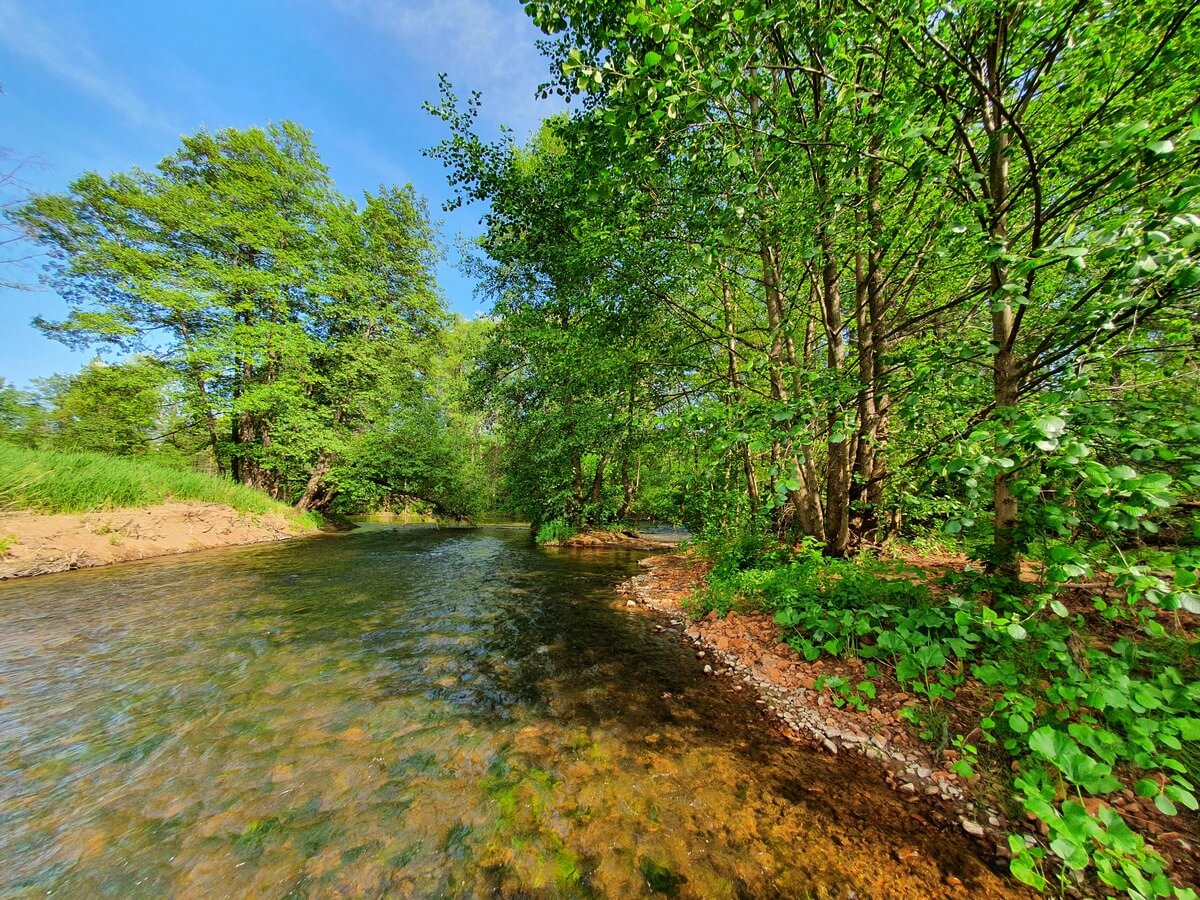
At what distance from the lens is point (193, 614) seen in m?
6.58

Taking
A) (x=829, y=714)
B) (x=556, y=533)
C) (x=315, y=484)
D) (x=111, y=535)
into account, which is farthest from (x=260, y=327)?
(x=829, y=714)

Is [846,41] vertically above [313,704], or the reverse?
[846,41]

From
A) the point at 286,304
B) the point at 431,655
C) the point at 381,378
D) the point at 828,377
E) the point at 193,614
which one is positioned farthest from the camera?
the point at 381,378

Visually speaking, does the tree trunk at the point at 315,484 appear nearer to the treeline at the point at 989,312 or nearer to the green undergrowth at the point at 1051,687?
the treeline at the point at 989,312

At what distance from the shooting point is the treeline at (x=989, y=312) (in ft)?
Result: 7.29

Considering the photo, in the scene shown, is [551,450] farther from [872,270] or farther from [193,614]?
[872,270]

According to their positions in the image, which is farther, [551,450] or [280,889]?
[551,450]

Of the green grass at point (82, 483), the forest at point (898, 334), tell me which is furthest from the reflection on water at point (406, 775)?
the green grass at point (82, 483)

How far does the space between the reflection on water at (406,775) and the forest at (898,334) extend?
1.24 m

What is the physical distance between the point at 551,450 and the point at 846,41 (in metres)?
12.0

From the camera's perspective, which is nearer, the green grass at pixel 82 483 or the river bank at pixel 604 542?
the green grass at pixel 82 483

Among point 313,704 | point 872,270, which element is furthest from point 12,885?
point 872,270

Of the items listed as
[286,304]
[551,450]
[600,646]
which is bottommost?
[600,646]

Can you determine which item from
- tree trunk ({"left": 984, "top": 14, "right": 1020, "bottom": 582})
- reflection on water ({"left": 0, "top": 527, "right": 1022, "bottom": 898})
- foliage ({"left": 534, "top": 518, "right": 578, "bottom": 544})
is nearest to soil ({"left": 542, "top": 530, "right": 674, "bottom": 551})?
foliage ({"left": 534, "top": 518, "right": 578, "bottom": 544})
